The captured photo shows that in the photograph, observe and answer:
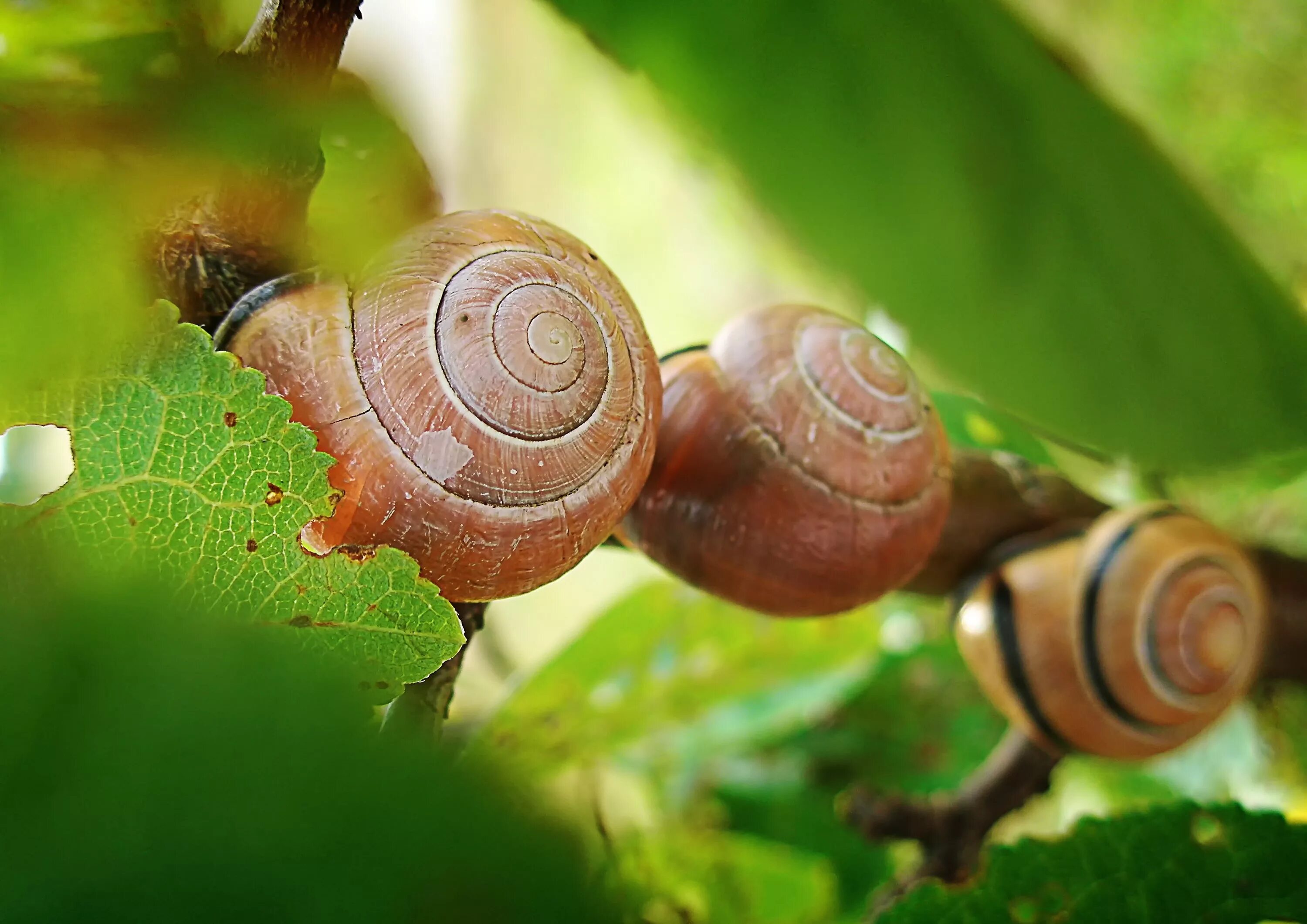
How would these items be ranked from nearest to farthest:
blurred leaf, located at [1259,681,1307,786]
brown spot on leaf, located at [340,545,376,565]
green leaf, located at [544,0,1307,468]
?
brown spot on leaf, located at [340,545,376,565]
green leaf, located at [544,0,1307,468]
blurred leaf, located at [1259,681,1307,786]

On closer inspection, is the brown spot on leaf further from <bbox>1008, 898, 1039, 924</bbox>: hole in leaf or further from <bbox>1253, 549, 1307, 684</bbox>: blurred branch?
<bbox>1253, 549, 1307, 684</bbox>: blurred branch

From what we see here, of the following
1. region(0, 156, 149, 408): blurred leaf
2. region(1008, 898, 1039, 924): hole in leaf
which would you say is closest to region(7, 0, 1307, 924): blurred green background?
region(0, 156, 149, 408): blurred leaf

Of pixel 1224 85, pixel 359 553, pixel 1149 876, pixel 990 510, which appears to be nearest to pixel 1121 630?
pixel 990 510

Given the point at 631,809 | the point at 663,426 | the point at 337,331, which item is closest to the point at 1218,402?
the point at 663,426

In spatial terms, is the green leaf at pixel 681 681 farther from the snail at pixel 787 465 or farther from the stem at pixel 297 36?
the stem at pixel 297 36

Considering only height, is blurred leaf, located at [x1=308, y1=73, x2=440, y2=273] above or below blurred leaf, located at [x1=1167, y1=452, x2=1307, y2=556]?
above

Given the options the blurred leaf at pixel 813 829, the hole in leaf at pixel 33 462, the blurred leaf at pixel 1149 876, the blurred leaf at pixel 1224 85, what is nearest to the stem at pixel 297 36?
the hole in leaf at pixel 33 462
